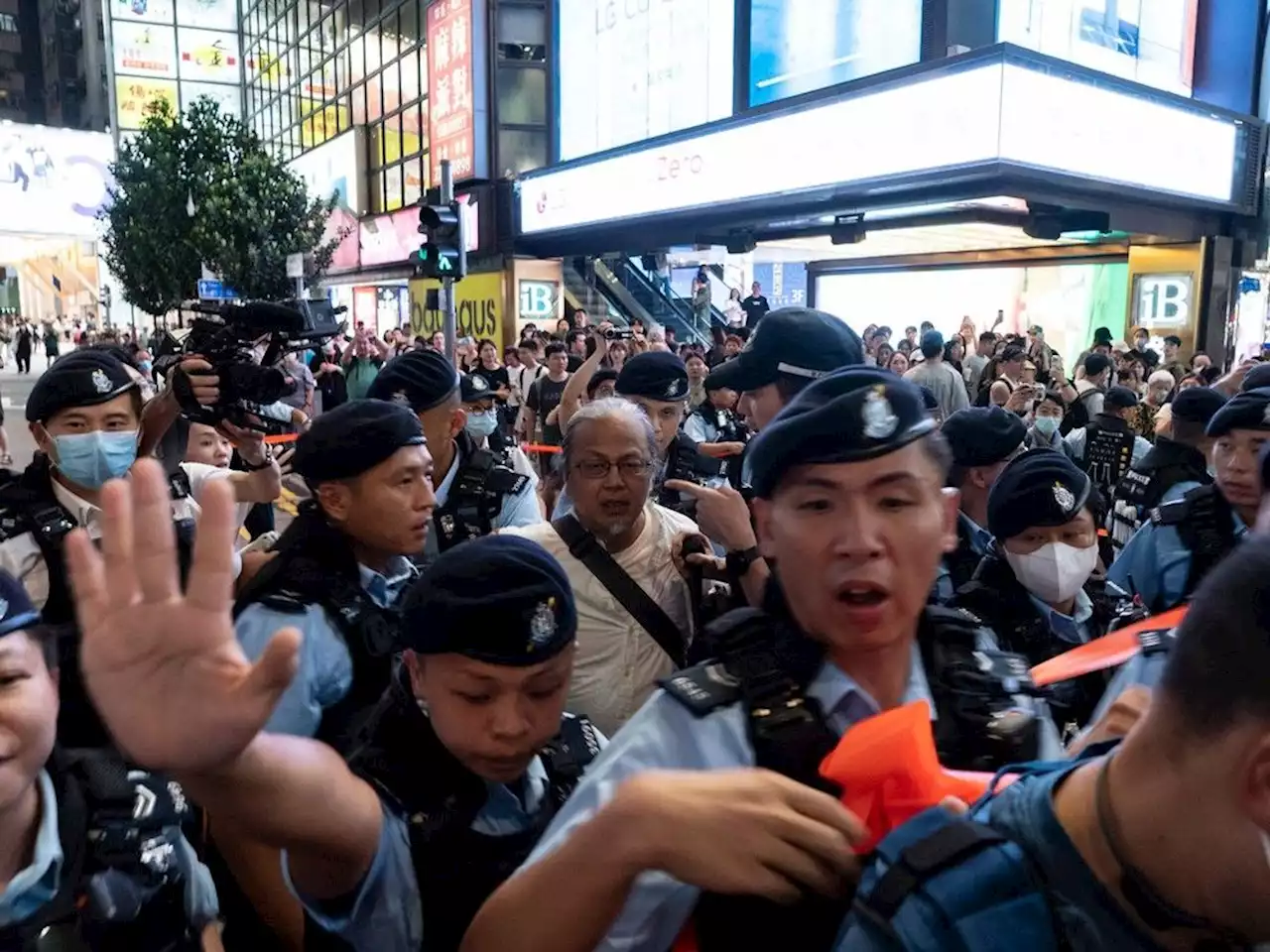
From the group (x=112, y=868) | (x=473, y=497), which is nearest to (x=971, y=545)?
(x=473, y=497)

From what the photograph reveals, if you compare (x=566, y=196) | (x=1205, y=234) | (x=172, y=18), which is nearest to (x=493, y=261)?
(x=566, y=196)

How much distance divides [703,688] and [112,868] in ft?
3.66

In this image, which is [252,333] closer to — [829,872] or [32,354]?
[829,872]

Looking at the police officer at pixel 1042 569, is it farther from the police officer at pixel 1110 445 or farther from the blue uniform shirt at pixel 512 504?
the police officer at pixel 1110 445

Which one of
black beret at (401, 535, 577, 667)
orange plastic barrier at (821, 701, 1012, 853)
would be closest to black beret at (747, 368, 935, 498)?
orange plastic barrier at (821, 701, 1012, 853)

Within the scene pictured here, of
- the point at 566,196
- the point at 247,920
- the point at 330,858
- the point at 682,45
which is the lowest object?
the point at 247,920

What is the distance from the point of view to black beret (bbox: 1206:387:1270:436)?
118 inches

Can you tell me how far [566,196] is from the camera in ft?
60.0

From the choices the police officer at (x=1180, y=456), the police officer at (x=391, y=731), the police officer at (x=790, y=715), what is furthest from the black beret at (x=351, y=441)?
the police officer at (x=1180, y=456)

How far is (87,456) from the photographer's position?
3102 millimetres

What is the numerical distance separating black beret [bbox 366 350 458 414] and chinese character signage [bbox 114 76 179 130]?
43.4 metres

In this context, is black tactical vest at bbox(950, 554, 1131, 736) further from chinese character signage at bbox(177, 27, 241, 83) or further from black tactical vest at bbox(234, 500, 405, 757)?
chinese character signage at bbox(177, 27, 241, 83)

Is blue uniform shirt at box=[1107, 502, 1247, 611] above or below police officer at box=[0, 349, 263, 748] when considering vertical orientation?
below

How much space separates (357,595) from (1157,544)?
2.52 meters
